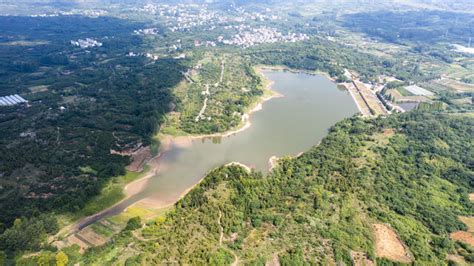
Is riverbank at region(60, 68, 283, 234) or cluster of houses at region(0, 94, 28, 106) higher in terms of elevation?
cluster of houses at region(0, 94, 28, 106)

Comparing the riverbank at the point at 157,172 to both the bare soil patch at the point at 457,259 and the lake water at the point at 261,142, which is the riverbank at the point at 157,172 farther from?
the bare soil patch at the point at 457,259

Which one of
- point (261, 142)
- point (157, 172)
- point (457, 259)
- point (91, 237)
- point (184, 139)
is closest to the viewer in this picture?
point (457, 259)

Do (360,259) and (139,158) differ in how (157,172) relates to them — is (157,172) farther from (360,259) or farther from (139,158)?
(360,259)

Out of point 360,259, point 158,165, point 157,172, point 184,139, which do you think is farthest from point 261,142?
point 360,259

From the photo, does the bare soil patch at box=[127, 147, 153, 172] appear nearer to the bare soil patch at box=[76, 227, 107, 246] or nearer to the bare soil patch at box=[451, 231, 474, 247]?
the bare soil patch at box=[76, 227, 107, 246]

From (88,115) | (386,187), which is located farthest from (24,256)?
(386,187)

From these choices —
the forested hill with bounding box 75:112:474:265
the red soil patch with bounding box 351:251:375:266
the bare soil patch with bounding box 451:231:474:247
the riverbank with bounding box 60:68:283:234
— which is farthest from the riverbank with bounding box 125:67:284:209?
the bare soil patch with bounding box 451:231:474:247
